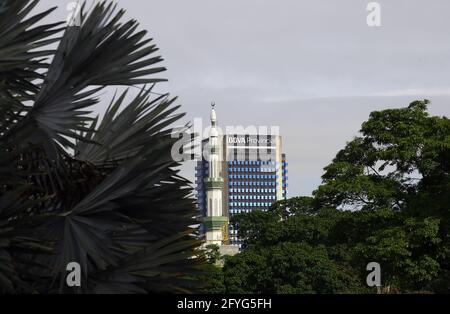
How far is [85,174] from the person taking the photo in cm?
1125

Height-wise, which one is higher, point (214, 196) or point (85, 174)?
point (214, 196)

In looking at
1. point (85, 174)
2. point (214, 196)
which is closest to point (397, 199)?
point (85, 174)

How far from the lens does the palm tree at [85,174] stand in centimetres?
970

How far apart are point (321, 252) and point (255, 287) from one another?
223 inches

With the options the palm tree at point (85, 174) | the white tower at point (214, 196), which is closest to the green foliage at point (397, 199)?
the palm tree at point (85, 174)

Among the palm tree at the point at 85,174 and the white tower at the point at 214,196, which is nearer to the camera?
the palm tree at the point at 85,174

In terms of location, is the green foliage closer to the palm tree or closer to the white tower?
the palm tree

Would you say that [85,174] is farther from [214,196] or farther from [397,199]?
[214,196]

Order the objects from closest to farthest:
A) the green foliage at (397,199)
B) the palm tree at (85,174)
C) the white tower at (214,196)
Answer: the palm tree at (85,174)
the green foliage at (397,199)
the white tower at (214,196)

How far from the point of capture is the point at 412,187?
36.8m

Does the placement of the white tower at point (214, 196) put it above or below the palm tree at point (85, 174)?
above

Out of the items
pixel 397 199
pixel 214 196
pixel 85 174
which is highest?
pixel 214 196

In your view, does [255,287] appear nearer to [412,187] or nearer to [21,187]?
[412,187]

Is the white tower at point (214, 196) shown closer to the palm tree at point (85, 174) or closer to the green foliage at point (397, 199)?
the green foliage at point (397, 199)
